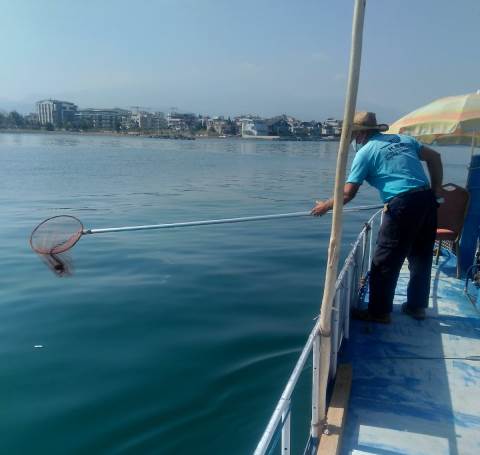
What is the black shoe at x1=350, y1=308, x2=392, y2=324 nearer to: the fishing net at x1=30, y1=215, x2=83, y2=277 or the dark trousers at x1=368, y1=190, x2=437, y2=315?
the dark trousers at x1=368, y1=190, x2=437, y2=315

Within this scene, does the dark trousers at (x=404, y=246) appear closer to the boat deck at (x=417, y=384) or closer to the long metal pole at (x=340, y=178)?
the boat deck at (x=417, y=384)

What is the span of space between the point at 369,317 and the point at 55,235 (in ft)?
12.5

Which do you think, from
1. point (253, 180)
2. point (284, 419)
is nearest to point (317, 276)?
point (284, 419)

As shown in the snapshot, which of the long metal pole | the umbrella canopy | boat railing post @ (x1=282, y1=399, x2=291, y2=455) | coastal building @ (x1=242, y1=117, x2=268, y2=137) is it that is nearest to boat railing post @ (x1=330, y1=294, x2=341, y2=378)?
the long metal pole

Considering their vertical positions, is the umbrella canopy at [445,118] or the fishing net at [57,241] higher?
the umbrella canopy at [445,118]

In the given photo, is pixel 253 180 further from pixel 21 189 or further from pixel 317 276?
pixel 317 276

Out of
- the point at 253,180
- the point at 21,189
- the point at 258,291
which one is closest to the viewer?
the point at 258,291

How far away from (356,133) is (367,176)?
1.47ft

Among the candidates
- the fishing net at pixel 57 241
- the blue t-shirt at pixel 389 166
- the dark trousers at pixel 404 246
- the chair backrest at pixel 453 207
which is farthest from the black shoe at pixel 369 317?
the fishing net at pixel 57 241

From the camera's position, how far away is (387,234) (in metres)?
4.69

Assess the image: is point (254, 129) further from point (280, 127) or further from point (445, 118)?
point (445, 118)

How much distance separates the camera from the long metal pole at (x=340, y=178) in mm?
2719

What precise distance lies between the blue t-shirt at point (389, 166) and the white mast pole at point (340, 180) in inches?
60.0

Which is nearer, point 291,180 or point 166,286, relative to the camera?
point 166,286
